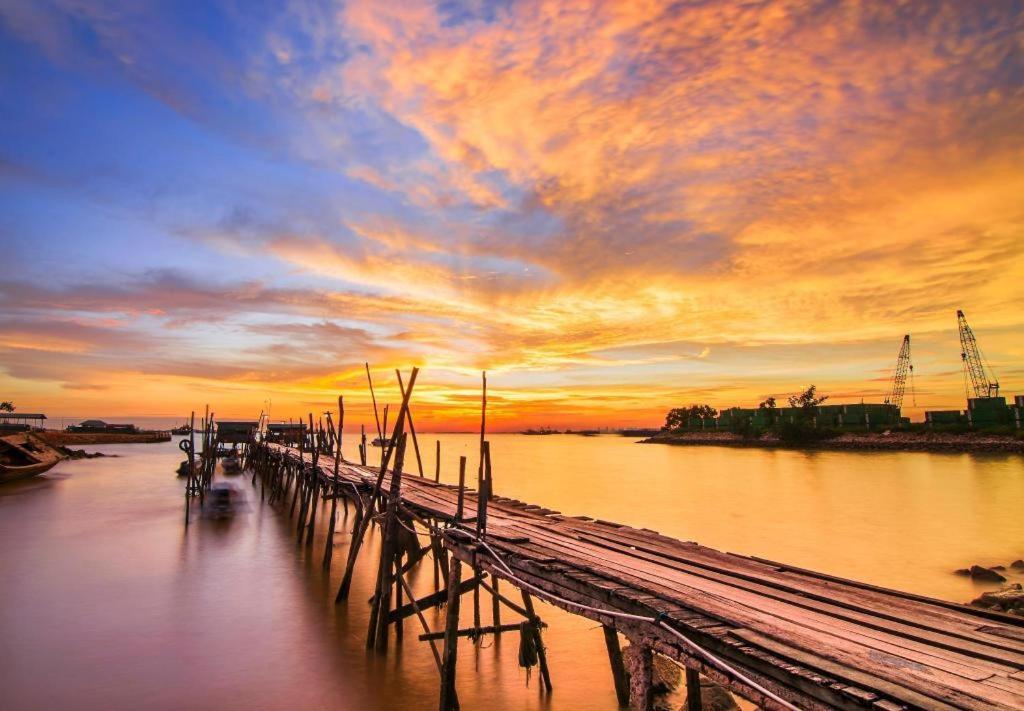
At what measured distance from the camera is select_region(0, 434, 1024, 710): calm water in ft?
32.3

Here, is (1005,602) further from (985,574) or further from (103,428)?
(103,428)

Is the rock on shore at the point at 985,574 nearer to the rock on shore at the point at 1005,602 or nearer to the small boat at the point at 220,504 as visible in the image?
the rock on shore at the point at 1005,602

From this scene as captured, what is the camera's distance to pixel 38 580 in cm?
1664

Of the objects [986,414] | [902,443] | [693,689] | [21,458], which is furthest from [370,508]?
[986,414]

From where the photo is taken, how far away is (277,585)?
52.5ft

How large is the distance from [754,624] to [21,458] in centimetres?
5240

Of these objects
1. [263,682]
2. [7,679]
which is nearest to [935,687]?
[263,682]

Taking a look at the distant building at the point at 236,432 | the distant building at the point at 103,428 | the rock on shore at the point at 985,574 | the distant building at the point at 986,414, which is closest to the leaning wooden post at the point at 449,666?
the rock on shore at the point at 985,574

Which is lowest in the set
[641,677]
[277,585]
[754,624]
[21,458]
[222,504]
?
[277,585]

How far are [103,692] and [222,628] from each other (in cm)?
299

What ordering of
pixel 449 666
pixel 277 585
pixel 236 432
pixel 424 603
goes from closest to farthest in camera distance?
1. pixel 449 666
2. pixel 424 603
3. pixel 277 585
4. pixel 236 432

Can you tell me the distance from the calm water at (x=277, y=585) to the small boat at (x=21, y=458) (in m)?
1.59

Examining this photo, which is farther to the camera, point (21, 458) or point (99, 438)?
point (99, 438)

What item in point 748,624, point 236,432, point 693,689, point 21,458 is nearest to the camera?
point 748,624
